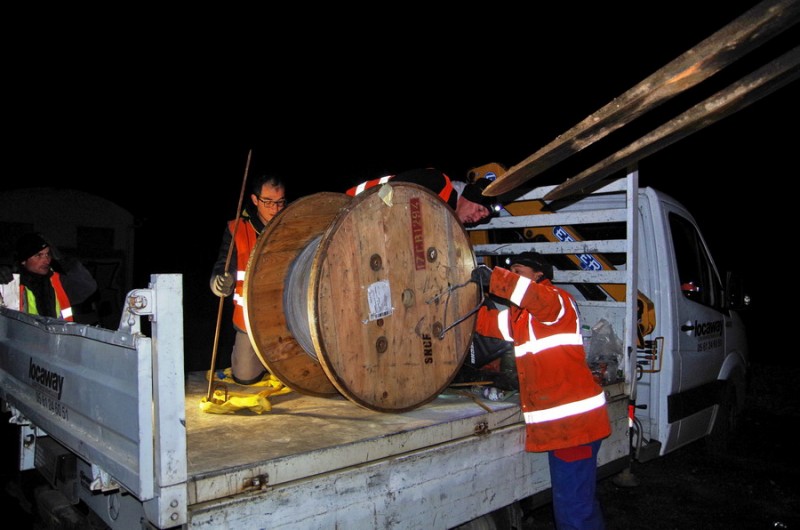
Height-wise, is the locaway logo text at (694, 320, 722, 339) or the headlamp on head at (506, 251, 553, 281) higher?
the headlamp on head at (506, 251, 553, 281)

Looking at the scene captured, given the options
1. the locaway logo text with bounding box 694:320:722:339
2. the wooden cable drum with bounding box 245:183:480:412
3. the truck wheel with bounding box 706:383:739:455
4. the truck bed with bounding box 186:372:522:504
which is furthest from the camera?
the truck wheel with bounding box 706:383:739:455

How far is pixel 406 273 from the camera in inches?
129

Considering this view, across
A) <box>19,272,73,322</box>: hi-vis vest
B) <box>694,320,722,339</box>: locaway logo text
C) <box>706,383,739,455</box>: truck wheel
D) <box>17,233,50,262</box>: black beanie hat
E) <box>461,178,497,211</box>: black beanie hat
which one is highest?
<box>461,178,497,211</box>: black beanie hat

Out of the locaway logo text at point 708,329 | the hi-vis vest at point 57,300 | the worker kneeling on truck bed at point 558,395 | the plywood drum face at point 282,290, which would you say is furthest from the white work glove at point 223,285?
the locaway logo text at point 708,329

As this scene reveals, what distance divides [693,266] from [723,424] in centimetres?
184

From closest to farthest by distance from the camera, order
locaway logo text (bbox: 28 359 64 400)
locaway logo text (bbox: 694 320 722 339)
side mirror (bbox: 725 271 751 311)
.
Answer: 1. locaway logo text (bbox: 28 359 64 400)
2. locaway logo text (bbox: 694 320 722 339)
3. side mirror (bbox: 725 271 751 311)

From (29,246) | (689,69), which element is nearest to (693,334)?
(689,69)

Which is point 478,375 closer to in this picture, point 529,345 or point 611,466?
point 529,345

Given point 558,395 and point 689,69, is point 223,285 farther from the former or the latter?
point 689,69

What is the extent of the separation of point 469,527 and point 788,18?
2698 millimetres

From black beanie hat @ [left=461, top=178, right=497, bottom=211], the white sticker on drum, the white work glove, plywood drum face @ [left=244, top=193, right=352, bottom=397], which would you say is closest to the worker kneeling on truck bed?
the white sticker on drum

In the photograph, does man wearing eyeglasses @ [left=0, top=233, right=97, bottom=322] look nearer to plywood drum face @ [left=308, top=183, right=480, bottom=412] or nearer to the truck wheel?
plywood drum face @ [left=308, top=183, right=480, bottom=412]

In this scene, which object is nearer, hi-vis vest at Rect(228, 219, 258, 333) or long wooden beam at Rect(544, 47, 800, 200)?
long wooden beam at Rect(544, 47, 800, 200)

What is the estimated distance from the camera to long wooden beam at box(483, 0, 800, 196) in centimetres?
191
